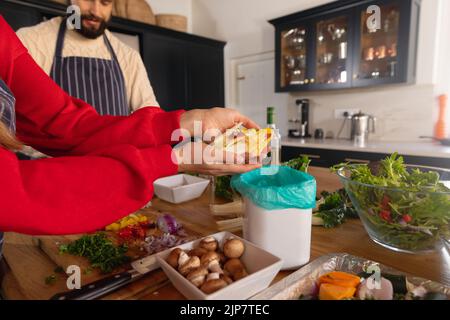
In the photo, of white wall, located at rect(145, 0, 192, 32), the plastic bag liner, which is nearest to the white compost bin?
the plastic bag liner

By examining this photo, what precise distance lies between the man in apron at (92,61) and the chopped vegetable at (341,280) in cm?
144

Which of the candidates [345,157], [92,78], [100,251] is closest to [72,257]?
[100,251]

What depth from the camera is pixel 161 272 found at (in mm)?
553

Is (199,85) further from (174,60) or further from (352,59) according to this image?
(352,59)

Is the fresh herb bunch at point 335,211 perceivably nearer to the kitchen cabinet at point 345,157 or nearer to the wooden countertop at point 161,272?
the wooden countertop at point 161,272

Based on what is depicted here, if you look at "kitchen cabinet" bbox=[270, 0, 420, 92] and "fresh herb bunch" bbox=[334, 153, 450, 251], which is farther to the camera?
"kitchen cabinet" bbox=[270, 0, 420, 92]

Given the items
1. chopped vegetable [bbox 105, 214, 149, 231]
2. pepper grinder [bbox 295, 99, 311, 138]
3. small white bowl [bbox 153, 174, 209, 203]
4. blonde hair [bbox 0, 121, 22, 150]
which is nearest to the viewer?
blonde hair [bbox 0, 121, 22, 150]

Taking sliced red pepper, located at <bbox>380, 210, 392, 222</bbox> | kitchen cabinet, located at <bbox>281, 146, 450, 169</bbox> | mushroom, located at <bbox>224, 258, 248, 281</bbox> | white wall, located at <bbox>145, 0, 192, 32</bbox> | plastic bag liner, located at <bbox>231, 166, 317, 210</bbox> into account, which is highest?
white wall, located at <bbox>145, 0, 192, 32</bbox>

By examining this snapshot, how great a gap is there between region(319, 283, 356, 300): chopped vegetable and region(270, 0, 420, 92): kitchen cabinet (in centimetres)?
225

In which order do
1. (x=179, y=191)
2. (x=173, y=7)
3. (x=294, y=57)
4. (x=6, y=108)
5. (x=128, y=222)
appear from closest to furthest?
(x=6, y=108)
(x=128, y=222)
(x=179, y=191)
(x=294, y=57)
(x=173, y=7)

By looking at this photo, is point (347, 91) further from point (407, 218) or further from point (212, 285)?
point (212, 285)

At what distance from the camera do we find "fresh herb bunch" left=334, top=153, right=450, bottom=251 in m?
0.57

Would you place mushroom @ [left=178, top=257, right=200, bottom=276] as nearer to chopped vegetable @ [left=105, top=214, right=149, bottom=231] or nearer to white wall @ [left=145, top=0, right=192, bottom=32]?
chopped vegetable @ [left=105, top=214, right=149, bottom=231]

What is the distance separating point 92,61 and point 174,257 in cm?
157
